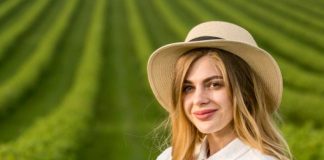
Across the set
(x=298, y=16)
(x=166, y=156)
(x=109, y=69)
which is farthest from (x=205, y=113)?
(x=298, y=16)

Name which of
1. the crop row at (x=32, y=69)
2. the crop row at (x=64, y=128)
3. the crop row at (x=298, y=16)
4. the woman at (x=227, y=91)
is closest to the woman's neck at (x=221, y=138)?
the woman at (x=227, y=91)

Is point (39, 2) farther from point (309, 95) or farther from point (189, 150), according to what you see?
point (189, 150)

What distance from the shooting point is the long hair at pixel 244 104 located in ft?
7.36

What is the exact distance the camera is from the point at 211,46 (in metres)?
2.29

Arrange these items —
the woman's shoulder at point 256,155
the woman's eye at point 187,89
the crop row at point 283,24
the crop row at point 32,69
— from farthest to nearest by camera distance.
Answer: the crop row at point 283,24
the crop row at point 32,69
the woman's eye at point 187,89
the woman's shoulder at point 256,155

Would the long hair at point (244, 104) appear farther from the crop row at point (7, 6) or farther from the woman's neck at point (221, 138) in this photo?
the crop row at point (7, 6)

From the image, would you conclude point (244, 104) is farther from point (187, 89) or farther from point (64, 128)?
point (64, 128)

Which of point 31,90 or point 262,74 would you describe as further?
point 31,90

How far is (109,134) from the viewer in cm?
940

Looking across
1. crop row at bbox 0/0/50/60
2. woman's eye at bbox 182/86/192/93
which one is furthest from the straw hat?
crop row at bbox 0/0/50/60

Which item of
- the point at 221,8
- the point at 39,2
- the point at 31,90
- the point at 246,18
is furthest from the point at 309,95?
the point at 39,2

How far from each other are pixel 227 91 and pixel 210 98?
6cm

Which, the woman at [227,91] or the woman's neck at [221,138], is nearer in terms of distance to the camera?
the woman at [227,91]

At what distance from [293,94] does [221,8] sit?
10236mm
